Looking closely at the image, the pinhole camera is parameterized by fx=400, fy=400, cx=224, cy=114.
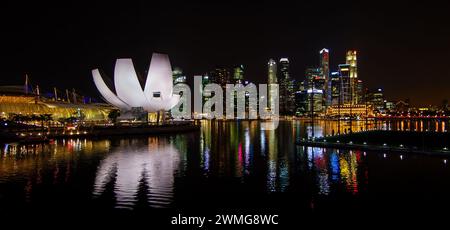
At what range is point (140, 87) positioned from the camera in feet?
98.5

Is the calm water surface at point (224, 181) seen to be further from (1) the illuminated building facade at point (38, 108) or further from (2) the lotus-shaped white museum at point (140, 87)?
(1) the illuminated building facade at point (38, 108)

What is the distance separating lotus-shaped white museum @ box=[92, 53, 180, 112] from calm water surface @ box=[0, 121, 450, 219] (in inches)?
568

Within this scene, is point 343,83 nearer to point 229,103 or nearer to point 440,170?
point 229,103

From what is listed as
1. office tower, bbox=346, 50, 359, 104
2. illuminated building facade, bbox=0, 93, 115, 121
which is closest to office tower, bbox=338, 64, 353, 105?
office tower, bbox=346, 50, 359, 104

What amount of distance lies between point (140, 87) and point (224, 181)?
69.4 feet

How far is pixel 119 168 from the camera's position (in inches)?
480

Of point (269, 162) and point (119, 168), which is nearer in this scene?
point (119, 168)

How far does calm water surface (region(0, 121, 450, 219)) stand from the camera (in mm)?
7887
